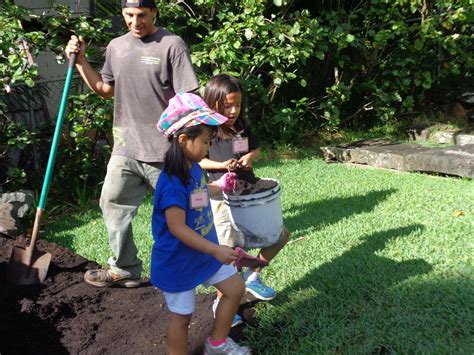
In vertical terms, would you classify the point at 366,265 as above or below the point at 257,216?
below

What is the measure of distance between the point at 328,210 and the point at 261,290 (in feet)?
6.39

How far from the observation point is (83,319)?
11.0 feet

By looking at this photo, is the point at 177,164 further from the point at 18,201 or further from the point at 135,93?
the point at 18,201

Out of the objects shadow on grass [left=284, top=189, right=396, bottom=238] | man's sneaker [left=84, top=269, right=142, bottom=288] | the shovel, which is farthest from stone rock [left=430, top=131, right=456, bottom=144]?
the shovel

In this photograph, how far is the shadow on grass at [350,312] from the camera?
109 inches

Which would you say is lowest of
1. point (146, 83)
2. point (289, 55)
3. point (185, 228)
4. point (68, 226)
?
point (68, 226)

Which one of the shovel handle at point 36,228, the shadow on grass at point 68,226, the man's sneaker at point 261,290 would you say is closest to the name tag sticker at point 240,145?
the man's sneaker at point 261,290

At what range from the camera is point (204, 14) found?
751 centimetres

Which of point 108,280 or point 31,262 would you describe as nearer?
point 108,280

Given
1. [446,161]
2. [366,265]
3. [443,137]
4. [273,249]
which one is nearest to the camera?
[273,249]

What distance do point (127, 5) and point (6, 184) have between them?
317cm

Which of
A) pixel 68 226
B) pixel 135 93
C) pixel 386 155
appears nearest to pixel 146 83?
pixel 135 93

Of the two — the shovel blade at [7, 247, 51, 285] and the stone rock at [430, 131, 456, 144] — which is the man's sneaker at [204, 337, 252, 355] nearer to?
the shovel blade at [7, 247, 51, 285]

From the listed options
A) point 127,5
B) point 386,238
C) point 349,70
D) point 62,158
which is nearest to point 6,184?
point 62,158
